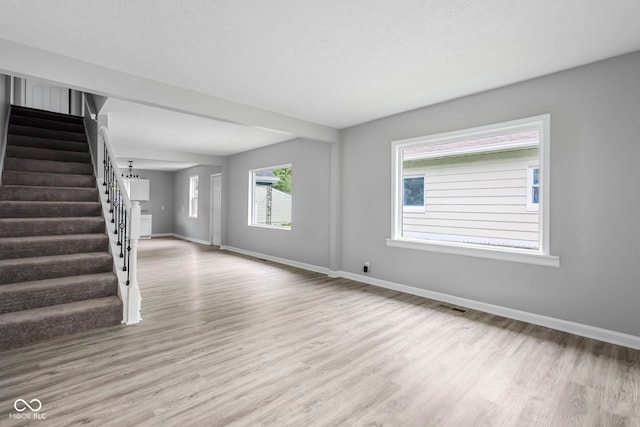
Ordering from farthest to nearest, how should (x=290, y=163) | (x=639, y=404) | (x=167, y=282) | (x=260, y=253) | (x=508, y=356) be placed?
(x=260, y=253), (x=290, y=163), (x=167, y=282), (x=508, y=356), (x=639, y=404)

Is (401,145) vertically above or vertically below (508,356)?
above

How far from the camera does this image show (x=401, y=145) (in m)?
4.50

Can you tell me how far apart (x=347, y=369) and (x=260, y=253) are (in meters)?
5.23

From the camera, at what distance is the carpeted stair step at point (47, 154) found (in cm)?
431

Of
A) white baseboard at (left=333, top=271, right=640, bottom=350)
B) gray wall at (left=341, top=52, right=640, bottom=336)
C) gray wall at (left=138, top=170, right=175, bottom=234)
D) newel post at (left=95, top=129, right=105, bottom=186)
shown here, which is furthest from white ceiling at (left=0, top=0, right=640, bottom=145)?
gray wall at (left=138, top=170, right=175, bottom=234)

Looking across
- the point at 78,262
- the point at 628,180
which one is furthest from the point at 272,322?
the point at 628,180

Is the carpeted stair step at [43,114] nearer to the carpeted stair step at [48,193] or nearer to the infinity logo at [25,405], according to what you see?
the carpeted stair step at [48,193]

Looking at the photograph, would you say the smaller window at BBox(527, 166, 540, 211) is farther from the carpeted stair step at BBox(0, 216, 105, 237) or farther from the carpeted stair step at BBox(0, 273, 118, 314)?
the carpeted stair step at BBox(0, 216, 105, 237)

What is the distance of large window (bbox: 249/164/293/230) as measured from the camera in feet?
24.9

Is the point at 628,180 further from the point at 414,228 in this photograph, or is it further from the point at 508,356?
the point at 414,228

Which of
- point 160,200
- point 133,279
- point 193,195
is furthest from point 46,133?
point 160,200

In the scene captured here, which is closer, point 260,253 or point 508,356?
point 508,356

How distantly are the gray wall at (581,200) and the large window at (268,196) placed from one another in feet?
14.6

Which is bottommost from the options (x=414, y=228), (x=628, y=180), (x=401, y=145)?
(x=414, y=228)
